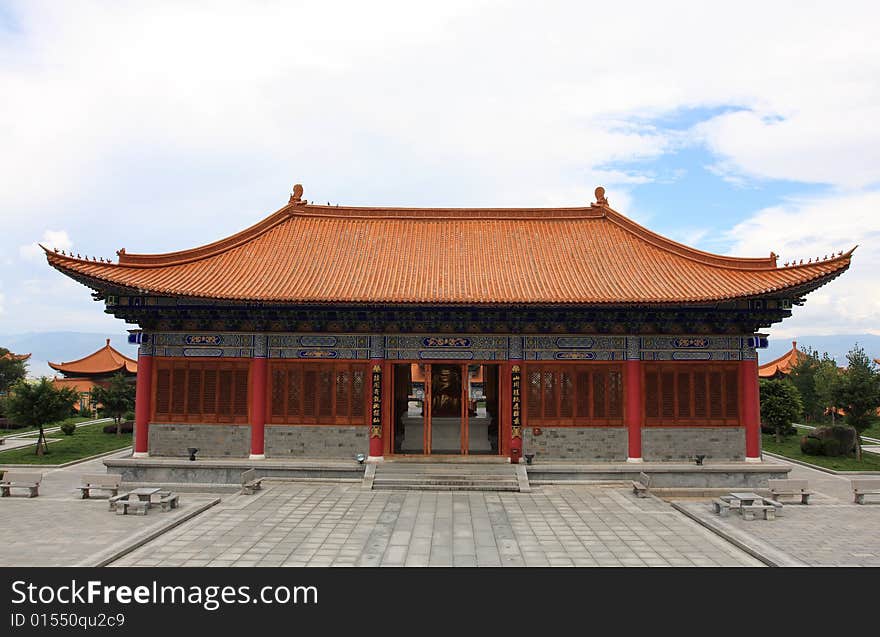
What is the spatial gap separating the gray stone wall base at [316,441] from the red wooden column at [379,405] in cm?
34

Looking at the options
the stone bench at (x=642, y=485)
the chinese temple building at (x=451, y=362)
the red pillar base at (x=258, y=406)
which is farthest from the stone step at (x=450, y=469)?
the red pillar base at (x=258, y=406)

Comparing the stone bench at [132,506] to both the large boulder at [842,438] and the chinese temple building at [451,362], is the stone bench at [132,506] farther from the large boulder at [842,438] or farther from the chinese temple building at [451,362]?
the large boulder at [842,438]

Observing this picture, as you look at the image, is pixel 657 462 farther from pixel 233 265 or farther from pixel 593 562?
pixel 233 265

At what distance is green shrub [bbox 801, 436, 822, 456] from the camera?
2309cm

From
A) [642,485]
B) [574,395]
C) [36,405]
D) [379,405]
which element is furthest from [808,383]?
[36,405]

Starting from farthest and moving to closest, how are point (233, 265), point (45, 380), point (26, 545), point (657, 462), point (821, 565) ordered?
1. point (45, 380)
2. point (233, 265)
3. point (657, 462)
4. point (26, 545)
5. point (821, 565)

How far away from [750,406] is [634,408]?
Answer: 331cm

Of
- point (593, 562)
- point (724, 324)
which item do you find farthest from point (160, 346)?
point (724, 324)

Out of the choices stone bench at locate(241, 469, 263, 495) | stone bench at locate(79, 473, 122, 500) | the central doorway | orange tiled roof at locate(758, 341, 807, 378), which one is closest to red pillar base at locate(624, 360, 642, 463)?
the central doorway

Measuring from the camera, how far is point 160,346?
55.5 ft

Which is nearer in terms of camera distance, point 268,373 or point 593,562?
point 593,562

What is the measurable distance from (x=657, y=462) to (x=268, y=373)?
451 inches

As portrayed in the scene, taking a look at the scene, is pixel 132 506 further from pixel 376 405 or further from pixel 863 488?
pixel 863 488

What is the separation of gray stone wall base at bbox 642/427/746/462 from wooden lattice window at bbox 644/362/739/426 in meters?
0.40
